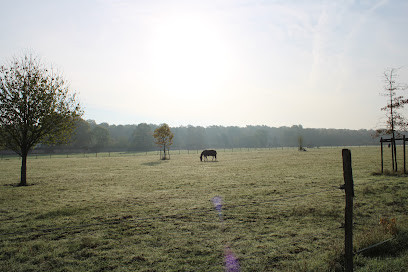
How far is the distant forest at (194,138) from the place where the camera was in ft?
333

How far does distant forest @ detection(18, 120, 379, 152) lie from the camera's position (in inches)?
3998

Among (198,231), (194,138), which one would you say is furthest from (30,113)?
(194,138)

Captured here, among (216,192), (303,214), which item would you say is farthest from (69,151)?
(303,214)

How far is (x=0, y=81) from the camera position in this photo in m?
17.7

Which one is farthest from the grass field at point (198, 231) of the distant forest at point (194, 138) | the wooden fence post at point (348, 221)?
the distant forest at point (194, 138)

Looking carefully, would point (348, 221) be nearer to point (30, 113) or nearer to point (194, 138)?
point (30, 113)

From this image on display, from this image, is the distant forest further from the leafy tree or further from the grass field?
the grass field

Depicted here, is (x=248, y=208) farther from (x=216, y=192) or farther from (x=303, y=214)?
(x=216, y=192)

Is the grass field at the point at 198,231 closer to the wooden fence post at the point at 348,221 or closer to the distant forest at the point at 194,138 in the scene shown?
the wooden fence post at the point at 348,221

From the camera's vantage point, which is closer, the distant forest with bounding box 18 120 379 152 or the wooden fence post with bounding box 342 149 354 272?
the wooden fence post with bounding box 342 149 354 272

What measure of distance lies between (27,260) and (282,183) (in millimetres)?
13218

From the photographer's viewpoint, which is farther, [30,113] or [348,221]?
[30,113]

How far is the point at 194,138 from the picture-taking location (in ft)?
483

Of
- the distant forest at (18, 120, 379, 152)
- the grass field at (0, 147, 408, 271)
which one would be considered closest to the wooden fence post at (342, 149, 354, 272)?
the grass field at (0, 147, 408, 271)
